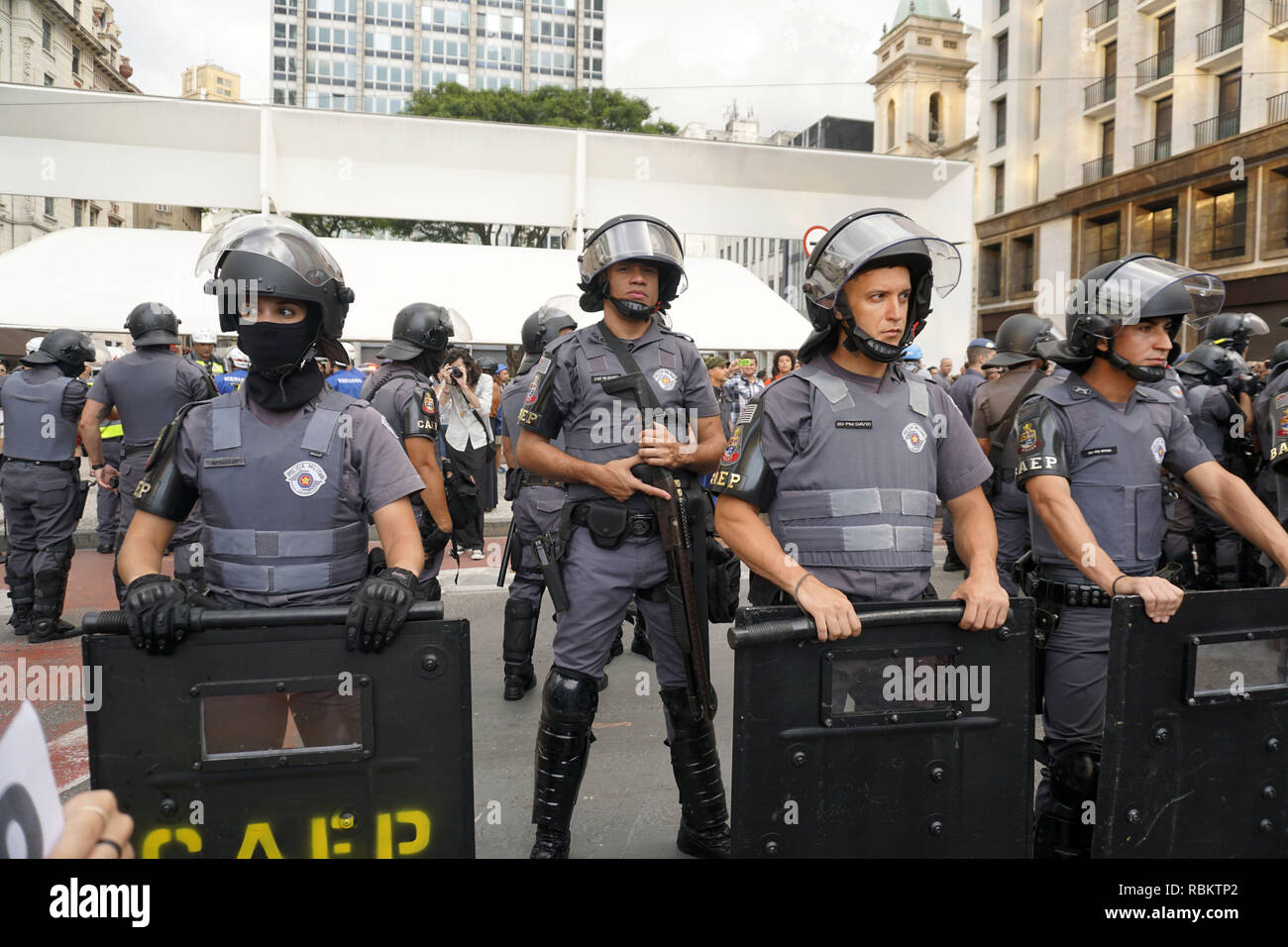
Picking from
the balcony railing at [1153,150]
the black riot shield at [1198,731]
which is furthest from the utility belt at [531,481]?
the balcony railing at [1153,150]

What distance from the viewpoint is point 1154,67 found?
87.9 ft

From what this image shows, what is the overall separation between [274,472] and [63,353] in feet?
16.0

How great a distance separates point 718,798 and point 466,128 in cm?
1207

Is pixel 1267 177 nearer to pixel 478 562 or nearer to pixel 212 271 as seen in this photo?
pixel 478 562

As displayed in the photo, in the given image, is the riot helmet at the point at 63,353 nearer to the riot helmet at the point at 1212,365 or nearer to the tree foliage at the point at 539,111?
the riot helmet at the point at 1212,365

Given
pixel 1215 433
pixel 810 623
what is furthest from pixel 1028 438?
pixel 1215 433

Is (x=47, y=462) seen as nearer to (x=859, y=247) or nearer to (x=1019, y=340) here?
(x=859, y=247)

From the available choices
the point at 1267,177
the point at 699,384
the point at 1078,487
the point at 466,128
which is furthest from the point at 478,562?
the point at 1267,177

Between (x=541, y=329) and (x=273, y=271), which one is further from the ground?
(x=541, y=329)

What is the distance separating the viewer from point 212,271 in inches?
100

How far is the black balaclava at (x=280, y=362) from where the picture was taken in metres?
2.28

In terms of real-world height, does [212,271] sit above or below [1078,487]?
above

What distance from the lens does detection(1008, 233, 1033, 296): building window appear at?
104ft

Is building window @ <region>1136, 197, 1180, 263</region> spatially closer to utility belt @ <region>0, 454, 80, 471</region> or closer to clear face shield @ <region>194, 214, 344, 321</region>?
utility belt @ <region>0, 454, 80, 471</region>
